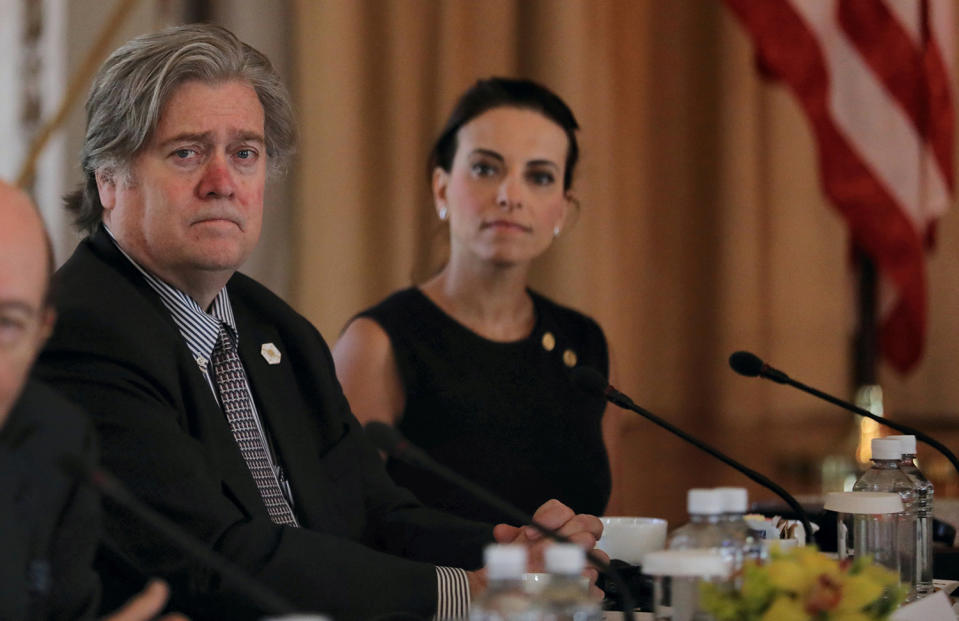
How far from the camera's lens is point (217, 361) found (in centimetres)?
202

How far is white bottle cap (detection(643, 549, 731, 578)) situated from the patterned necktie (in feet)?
2.75

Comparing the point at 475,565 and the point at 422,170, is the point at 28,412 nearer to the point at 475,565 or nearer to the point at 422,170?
the point at 475,565

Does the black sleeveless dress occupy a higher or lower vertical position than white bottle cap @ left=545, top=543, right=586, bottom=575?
higher

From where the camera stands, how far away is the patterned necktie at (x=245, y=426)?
195cm

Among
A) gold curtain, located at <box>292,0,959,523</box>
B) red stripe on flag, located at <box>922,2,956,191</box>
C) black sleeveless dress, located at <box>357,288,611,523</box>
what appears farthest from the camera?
gold curtain, located at <box>292,0,959,523</box>

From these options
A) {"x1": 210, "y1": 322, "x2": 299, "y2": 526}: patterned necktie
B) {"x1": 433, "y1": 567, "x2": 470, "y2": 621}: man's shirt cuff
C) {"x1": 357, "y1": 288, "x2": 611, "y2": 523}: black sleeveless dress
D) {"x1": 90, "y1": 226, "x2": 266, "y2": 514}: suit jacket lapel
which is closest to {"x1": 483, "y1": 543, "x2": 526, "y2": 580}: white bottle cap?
{"x1": 433, "y1": 567, "x2": 470, "y2": 621}: man's shirt cuff

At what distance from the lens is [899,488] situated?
6.41ft

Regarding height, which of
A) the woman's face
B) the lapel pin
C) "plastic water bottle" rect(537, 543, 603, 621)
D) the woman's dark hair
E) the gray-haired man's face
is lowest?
"plastic water bottle" rect(537, 543, 603, 621)

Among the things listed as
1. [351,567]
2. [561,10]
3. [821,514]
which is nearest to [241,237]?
[351,567]

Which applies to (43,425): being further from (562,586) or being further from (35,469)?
(562,586)

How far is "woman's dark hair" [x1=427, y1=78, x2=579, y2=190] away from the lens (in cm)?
308

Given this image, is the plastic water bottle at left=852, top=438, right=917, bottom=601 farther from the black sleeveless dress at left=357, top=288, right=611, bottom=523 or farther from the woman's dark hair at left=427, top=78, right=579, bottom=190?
the woman's dark hair at left=427, top=78, right=579, bottom=190

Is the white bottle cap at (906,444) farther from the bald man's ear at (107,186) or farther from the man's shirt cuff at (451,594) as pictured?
the bald man's ear at (107,186)

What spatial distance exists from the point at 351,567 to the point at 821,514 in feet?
3.35
